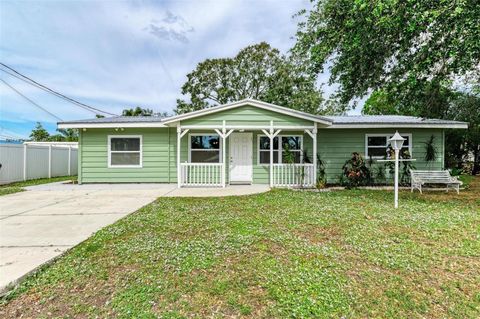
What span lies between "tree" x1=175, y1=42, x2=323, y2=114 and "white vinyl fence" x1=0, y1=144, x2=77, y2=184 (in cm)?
1101

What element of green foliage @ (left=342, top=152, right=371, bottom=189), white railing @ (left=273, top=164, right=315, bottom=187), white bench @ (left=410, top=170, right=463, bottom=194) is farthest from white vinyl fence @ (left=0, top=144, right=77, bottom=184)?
white bench @ (left=410, top=170, right=463, bottom=194)

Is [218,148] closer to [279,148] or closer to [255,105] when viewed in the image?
[255,105]

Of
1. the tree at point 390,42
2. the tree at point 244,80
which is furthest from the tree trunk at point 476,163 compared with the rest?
the tree at point 390,42

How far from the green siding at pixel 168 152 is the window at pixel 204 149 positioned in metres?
0.28

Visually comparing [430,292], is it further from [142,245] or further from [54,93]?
[54,93]

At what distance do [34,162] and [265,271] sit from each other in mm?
15174

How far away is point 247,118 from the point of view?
10.0 metres

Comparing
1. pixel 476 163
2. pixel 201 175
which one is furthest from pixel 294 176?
pixel 476 163

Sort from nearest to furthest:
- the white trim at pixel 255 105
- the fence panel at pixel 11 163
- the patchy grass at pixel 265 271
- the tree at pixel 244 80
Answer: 1. the patchy grass at pixel 265 271
2. the white trim at pixel 255 105
3. the fence panel at pixel 11 163
4. the tree at pixel 244 80

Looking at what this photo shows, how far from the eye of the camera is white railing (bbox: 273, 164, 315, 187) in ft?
33.5

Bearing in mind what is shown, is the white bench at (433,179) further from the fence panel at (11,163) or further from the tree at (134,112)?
the tree at (134,112)

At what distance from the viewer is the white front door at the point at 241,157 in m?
11.1

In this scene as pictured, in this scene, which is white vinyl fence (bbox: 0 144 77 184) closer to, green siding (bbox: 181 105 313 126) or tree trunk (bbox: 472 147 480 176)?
green siding (bbox: 181 105 313 126)

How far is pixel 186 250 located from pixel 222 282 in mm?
996
